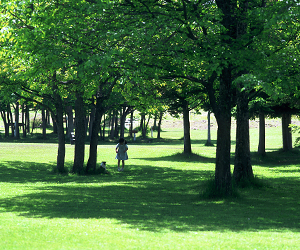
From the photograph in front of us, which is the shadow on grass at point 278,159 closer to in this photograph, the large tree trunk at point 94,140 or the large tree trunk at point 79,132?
the large tree trunk at point 94,140

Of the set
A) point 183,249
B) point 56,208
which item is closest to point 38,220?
point 56,208

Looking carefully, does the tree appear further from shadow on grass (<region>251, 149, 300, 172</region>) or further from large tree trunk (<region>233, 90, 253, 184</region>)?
shadow on grass (<region>251, 149, 300, 172</region>)

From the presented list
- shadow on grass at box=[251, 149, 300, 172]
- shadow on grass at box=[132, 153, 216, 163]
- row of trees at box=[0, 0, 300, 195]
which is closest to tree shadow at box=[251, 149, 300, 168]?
shadow on grass at box=[251, 149, 300, 172]

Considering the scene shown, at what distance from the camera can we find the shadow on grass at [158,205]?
8.84 metres

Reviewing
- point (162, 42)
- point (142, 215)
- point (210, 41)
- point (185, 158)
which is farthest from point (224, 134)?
point (185, 158)

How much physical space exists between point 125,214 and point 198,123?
111027mm

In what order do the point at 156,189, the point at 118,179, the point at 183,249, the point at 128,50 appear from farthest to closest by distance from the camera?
1. the point at 118,179
2. the point at 156,189
3. the point at 128,50
4. the point at 183,249

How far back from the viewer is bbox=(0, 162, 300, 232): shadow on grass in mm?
8844

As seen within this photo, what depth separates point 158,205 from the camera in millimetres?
11477

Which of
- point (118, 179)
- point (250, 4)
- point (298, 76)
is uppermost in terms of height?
point (250, 4)

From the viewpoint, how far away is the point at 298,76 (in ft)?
36.2

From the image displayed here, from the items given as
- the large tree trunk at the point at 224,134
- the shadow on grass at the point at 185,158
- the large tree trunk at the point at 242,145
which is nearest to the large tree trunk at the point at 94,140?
the large tree trunk at the point at 242,145

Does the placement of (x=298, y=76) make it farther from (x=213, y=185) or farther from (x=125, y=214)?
(x=125, y=214)

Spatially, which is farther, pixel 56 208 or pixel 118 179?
pixel 118 179
